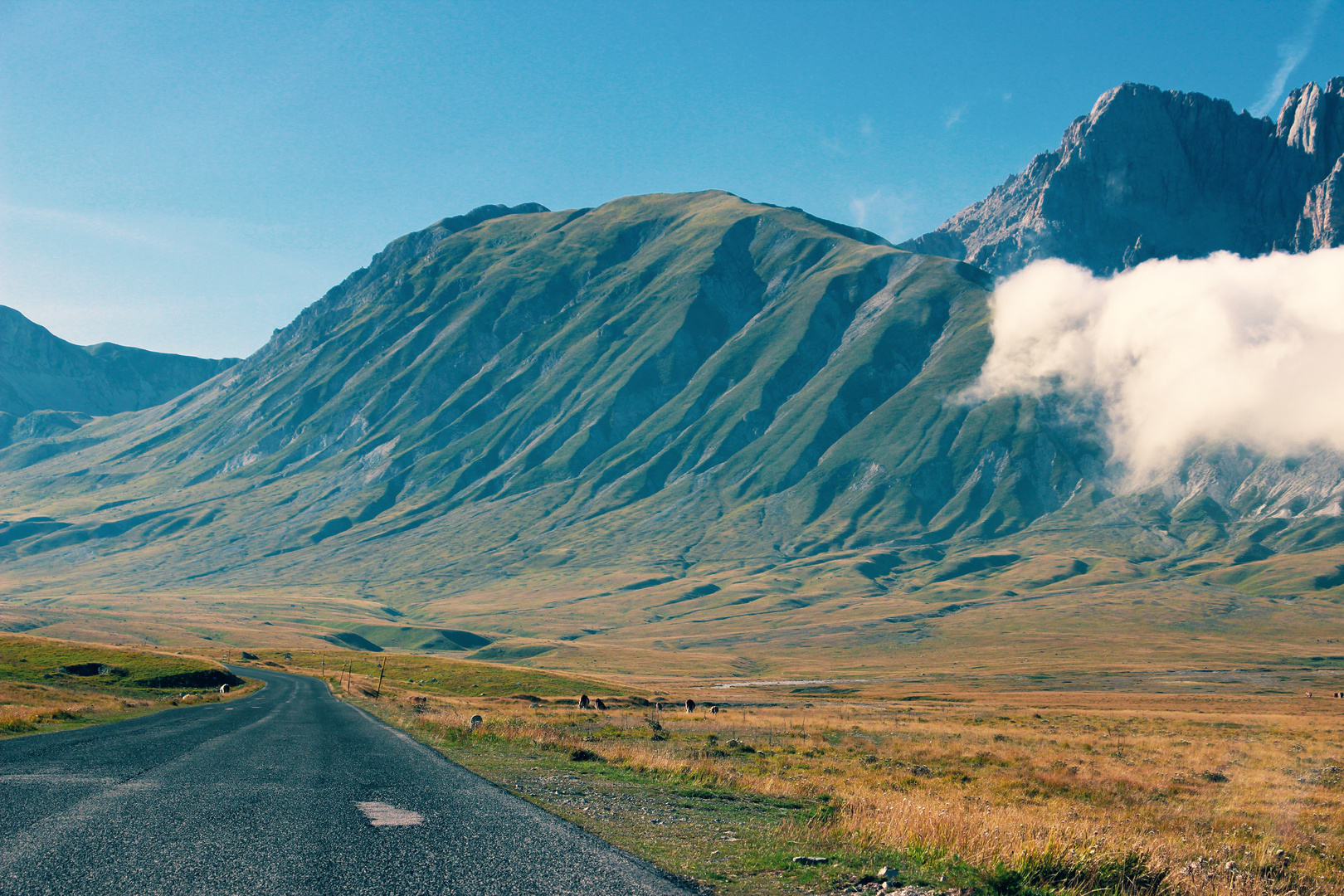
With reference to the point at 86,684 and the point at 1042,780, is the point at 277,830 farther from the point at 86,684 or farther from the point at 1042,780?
the point at 86,684

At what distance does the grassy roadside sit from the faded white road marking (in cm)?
2154

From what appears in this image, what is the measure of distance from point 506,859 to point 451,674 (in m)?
109

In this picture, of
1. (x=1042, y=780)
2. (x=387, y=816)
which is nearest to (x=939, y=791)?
(x=1042, y=780)

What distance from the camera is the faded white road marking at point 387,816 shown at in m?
15.6

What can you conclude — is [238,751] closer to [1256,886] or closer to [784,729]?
[1256,886]

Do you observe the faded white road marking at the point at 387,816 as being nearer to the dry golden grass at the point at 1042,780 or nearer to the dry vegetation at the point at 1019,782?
the dry vegetation at the point at 1019,782

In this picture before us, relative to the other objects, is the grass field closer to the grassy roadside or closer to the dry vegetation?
the dry vegetation

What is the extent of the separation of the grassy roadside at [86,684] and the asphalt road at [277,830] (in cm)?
1405

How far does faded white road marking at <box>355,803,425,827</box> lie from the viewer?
1564 centimetres

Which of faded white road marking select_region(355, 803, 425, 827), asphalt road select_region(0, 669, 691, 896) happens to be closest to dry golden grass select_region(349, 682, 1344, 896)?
asphalt road select_region(0, 669, 691, 896)

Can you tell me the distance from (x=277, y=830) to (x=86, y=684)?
230 feet

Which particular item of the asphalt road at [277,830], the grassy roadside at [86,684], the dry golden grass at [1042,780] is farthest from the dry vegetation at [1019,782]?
the grassy roadside at [86,684]

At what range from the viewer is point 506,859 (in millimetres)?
13344

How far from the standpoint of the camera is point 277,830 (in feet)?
48.3
